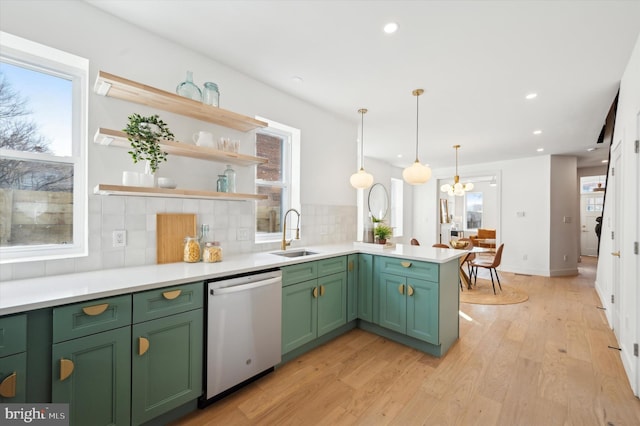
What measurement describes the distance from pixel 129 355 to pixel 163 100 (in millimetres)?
1661

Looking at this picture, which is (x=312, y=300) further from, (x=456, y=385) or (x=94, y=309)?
(x=94, y=309)

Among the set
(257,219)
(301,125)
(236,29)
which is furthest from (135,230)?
(301,125)

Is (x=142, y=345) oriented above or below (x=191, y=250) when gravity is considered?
below

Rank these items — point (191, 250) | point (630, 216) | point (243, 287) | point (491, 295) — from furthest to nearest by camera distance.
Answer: point (491, 295)
point (630, 216)
point (191, 250)
point (243, 287)

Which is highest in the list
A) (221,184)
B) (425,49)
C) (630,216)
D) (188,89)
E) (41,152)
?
(425,49)

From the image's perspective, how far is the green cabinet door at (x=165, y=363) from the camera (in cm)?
146

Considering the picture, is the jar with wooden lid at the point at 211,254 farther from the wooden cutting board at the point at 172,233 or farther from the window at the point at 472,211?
the window at the point at 472,211

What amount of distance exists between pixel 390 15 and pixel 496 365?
9.45 feet

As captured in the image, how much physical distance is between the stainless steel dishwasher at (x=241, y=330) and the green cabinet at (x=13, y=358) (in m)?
0.79

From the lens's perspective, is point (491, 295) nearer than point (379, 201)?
Yes

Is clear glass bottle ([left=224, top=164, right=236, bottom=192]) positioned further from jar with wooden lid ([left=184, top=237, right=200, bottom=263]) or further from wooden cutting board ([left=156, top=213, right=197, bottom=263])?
jar with wooden lid ([left=184, top=237, right=200, bottom=263])

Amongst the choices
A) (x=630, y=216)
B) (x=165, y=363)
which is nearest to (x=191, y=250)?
(x=165, y=363)

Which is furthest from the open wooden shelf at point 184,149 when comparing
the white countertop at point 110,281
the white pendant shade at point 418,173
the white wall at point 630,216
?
the white wall at point 630,216

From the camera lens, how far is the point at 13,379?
1.14 m
